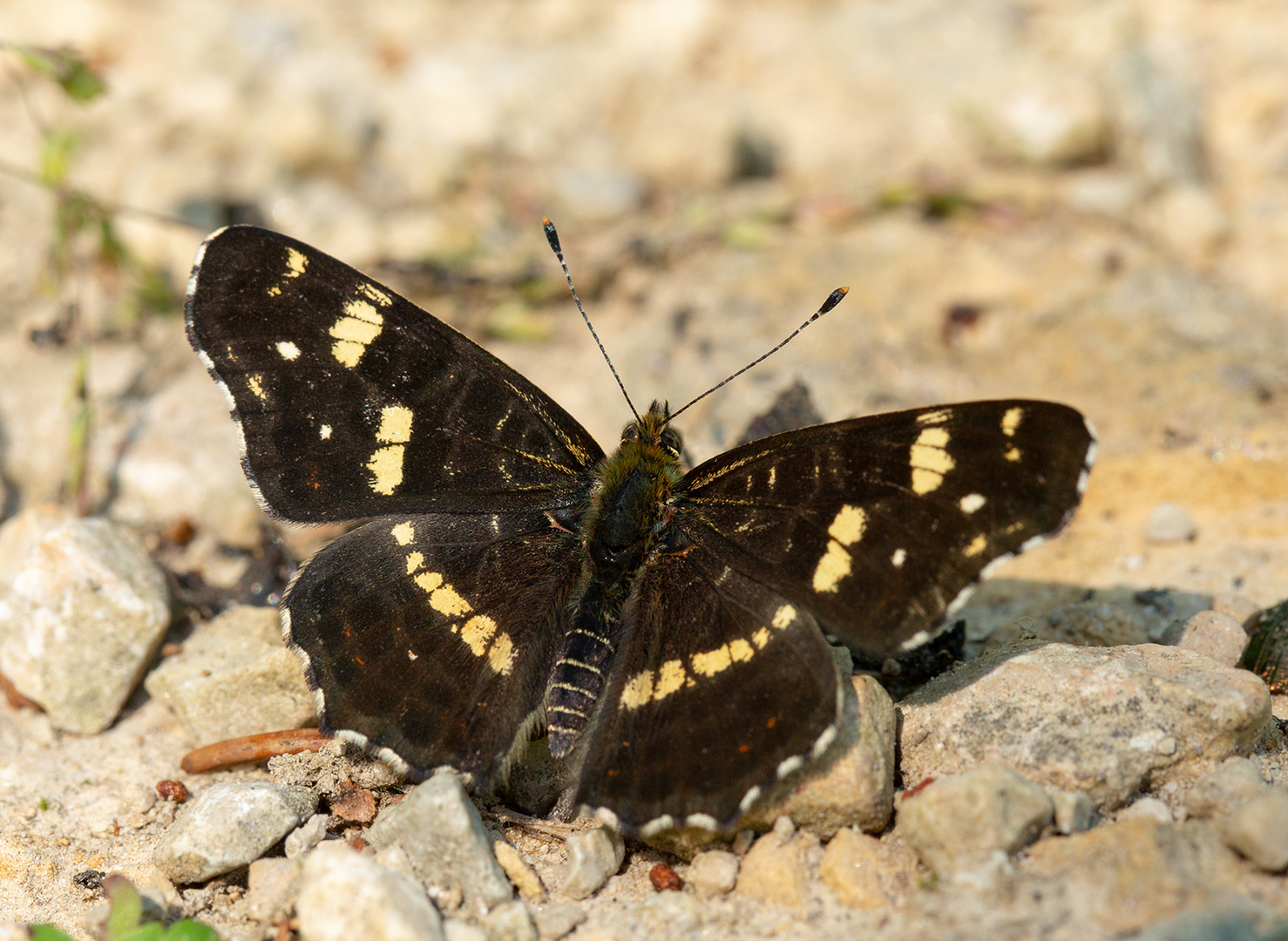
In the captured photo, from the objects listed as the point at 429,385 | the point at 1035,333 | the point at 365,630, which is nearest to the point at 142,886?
the point at 365,630

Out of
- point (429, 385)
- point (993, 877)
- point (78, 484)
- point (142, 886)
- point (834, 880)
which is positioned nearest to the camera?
point (993, 877)

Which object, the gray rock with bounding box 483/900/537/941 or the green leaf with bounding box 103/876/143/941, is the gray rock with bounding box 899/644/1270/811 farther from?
the green leaf with bounding box 103/876/143/941

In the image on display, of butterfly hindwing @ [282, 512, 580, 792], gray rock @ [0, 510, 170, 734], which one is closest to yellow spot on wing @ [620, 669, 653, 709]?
butterfly hindwing @ [282, 512, 580, 792]

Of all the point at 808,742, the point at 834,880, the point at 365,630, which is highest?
the point at 365,630

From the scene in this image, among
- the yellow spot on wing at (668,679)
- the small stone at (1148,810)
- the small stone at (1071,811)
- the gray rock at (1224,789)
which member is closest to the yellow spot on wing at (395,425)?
the yellow spot on wing at (668,679)

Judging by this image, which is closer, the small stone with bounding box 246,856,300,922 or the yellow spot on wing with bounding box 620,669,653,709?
the small stone with bounding box 246,856,300,922

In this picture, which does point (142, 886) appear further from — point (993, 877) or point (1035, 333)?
point (1035, 333)

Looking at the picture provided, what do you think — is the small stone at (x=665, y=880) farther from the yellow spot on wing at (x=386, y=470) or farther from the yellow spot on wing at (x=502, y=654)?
the yellow spot on wing at (x=386, y=470)
